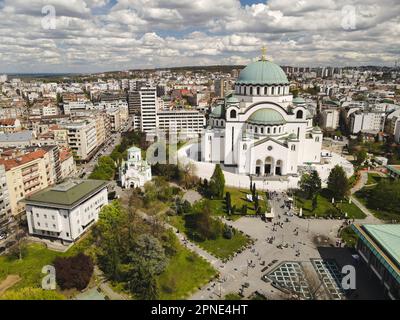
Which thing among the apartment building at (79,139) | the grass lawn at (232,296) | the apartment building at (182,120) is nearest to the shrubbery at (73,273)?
the grass lawn at (232,296)

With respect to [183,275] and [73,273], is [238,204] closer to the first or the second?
[183,275]

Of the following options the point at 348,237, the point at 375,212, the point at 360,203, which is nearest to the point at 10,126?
the point at 360,203

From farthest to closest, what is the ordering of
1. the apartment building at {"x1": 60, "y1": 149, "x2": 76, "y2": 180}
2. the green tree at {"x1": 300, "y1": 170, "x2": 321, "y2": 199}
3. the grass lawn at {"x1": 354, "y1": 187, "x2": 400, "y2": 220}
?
the apartment building at {"x1": 60, "y1": 149, "x2": 76, "y2": 180} → the green tree at {"x1": 300, "y1": 170, "x2": 321, "y2": 199} → the grass lawn at {"x1": 354, "y1": 187, "x2": 400, "y2": 220}

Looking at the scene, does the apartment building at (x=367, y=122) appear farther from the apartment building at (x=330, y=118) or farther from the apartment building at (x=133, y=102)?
the apartment building at (x=133, y=102)

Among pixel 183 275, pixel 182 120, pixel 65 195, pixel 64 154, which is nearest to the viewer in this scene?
pixel 183 275

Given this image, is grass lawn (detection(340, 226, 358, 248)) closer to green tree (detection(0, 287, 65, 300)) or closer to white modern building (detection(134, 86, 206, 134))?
green tree (detection(0, 287, 65, 300))

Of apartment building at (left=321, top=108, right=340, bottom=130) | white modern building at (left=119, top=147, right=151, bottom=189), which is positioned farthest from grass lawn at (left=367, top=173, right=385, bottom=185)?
apartment building at (left=321, top=108, right=340, bottom=130)
